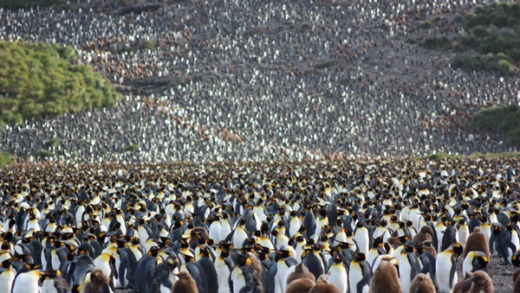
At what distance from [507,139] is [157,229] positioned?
33148 mm

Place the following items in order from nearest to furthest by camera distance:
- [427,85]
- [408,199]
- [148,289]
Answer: [148,289], [408,199], [427,85]

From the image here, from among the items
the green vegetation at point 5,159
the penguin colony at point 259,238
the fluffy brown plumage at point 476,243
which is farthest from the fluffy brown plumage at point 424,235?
the green vegetation at point 5,159

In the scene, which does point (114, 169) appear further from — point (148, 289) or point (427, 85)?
point (427, 85)

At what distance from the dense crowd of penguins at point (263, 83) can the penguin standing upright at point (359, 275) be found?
29212 mm

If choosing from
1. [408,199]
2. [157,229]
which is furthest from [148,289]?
[408,199]

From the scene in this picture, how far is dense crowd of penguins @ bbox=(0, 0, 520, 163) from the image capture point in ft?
135

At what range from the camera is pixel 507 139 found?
42.8 m

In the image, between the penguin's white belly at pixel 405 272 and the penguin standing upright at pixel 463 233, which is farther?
the penguin standing upright at pixel 463 233

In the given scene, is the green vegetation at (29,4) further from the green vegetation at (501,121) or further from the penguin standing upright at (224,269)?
the penguin standing upright at (224,269)

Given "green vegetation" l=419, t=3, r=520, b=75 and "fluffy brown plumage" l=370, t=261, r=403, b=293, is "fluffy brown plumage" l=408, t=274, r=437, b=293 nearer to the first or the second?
"fluffy brown plumage" l=370, t=261, r=403, b=293

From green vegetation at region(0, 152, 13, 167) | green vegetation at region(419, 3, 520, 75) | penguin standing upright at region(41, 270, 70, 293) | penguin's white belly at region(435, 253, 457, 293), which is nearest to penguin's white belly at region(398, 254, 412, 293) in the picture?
penguin's white belly at region(435, 253, 457, 293)

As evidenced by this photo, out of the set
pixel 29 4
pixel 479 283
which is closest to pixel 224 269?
pixel 479 283

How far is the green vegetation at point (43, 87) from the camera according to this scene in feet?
143

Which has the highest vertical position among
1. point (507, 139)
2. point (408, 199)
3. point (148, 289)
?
point (148, 289)
